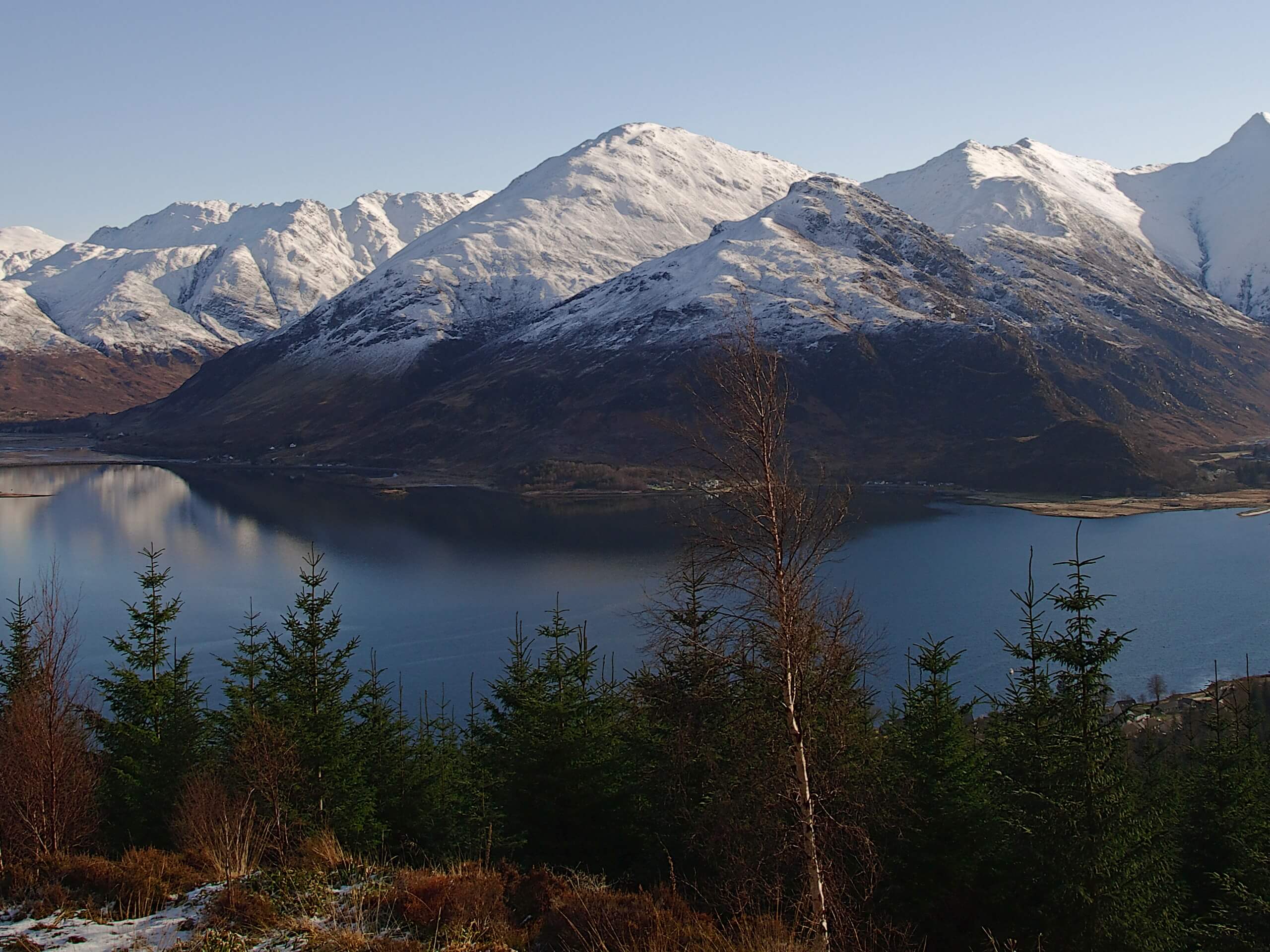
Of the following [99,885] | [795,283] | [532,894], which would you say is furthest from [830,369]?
[99,885]

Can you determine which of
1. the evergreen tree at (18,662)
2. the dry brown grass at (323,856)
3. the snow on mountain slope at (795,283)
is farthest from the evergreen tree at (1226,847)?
the snow on mountain slope at (795,283)

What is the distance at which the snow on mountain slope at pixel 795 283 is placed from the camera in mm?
154125

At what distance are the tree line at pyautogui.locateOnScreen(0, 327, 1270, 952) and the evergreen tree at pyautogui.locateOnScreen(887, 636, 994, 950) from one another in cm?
4

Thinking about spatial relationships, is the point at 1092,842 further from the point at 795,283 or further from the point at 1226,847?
the point at 795,283

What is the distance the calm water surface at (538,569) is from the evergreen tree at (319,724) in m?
24.6

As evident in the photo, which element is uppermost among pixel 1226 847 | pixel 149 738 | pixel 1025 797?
pixel 1025 797

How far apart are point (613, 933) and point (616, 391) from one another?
13938 cm

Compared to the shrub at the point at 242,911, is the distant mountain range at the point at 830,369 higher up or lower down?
higher up

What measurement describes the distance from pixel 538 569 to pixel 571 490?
142 feet

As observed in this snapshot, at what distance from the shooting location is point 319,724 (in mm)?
16266

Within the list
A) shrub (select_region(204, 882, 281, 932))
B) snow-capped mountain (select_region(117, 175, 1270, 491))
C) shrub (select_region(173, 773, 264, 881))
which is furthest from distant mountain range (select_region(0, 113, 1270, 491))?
shrub (select_region(204, 882, 281, 932))

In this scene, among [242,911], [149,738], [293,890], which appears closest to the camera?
[242,911]

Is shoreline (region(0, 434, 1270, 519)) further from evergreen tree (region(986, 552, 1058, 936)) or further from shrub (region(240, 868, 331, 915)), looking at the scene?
shrub (region(240, 868, 331, 915))

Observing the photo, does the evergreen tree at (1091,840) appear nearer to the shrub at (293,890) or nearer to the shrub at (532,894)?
the shrub at (532,894)
